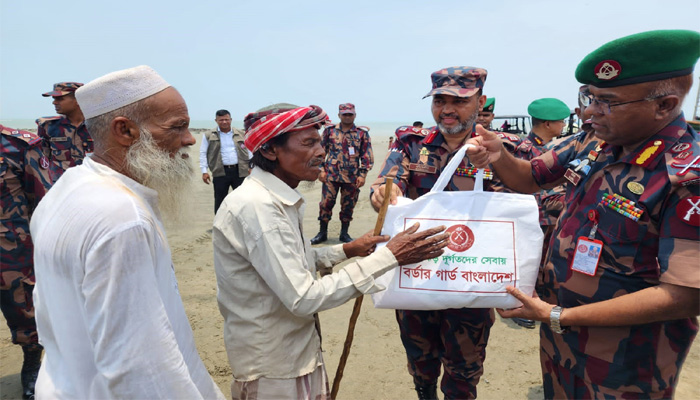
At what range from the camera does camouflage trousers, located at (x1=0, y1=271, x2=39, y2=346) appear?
10.6 feet

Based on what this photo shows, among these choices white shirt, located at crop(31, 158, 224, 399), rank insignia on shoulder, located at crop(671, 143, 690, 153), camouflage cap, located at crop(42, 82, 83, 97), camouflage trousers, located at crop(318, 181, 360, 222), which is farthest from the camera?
camouflage trousers, located at crop(318, 181, 360, 222)

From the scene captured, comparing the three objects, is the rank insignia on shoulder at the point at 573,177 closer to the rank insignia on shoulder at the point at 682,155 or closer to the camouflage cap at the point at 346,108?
the rank insignia on shoulder at the point at 682,155

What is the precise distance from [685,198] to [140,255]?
185 centimetres

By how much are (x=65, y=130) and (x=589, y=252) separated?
5447 millimetres

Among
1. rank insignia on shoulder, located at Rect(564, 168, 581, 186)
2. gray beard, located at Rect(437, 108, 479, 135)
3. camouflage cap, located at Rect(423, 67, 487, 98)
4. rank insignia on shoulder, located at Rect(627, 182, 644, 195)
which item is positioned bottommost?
rank insignia on shoulder, located at Rect(564, 168, 581, 186)

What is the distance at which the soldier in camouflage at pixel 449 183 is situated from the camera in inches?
103

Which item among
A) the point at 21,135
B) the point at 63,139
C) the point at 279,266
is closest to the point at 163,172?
the point at 279,266

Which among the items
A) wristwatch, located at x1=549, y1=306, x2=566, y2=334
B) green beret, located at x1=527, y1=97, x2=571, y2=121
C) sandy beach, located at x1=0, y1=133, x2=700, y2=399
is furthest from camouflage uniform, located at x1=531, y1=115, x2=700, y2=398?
green beret, located at x1=527, y1=97, x2=571, y2=121

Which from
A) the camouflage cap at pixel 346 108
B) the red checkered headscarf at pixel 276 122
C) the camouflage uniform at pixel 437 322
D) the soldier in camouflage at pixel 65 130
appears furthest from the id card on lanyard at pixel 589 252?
the camouflage cap at pixel 346 108

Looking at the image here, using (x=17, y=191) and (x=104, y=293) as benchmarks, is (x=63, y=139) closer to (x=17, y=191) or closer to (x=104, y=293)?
(x=17, y=191)

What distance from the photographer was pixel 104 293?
1.12 meters

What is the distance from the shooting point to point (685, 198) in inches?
55.3

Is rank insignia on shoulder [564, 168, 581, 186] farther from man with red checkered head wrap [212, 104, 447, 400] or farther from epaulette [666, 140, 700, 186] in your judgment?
man with red checkered head wrap [212, 104, 447, 400]

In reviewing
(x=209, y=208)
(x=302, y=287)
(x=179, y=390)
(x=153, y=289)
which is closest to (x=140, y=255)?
(x=153, y=289)
